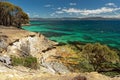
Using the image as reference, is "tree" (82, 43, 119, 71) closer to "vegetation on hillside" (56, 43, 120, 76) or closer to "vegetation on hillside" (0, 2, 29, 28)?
"vegetation on hillside" (56, 43, 120, 76)

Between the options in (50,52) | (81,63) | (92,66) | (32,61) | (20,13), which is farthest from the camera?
(20,13)

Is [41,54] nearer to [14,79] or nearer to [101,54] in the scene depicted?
[101,54]

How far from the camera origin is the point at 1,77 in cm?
1786

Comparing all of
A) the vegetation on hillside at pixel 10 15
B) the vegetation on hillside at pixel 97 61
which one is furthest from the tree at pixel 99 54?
the vegetation on hillside at pixel 10 15

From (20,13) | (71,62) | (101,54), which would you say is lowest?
(71,62)

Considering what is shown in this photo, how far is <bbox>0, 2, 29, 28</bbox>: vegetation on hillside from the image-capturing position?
86.6 meters

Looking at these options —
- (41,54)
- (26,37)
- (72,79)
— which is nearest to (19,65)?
(72,79)

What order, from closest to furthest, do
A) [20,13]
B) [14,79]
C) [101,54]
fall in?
[14,79], [101,54], [20,13]

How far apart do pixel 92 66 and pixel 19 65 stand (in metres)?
20.2

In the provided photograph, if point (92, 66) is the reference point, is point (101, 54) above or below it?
above

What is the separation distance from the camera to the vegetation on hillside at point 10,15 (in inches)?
3408

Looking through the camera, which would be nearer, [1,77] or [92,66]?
[1,77]

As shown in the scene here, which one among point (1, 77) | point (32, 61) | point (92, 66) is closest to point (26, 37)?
point (92, 66)

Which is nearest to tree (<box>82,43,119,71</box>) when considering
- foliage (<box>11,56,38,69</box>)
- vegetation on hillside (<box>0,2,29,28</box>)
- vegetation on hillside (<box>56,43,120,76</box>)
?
vegetation on hillside (<box>56,43,120,76</box>)
